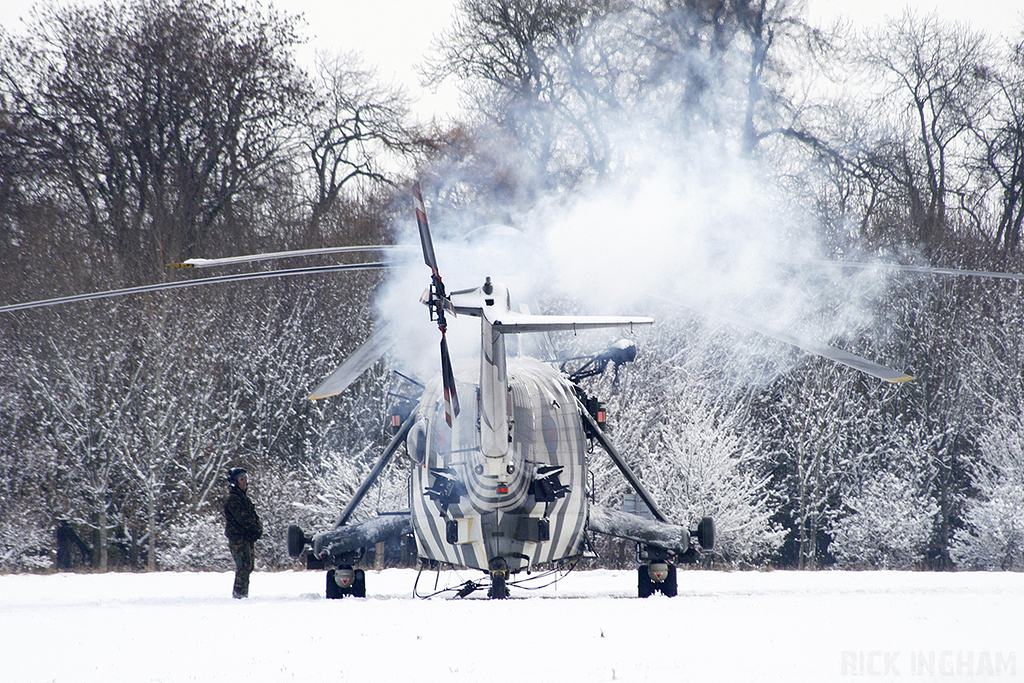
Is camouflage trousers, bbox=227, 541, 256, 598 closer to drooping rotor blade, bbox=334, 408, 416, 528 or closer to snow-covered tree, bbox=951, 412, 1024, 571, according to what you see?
drooping rotor blade, bbox=334, 408, 416, 528

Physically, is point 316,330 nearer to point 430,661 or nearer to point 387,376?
point 387,376

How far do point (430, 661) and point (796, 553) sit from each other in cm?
2463

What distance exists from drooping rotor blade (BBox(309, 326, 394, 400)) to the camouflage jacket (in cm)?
199

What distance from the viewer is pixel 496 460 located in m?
10.3

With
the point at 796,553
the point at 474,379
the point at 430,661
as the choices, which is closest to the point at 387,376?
the point at 796,553

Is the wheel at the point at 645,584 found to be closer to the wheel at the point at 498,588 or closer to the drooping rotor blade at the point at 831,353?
the wheel at the point at 498,588

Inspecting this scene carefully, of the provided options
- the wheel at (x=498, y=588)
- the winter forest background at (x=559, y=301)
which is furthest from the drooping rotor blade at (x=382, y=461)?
the winter forest background at (x=559, y=301)

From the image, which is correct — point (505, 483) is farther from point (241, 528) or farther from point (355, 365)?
point (241, 528)

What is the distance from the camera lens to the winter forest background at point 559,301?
2527 cm

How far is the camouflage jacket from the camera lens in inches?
514

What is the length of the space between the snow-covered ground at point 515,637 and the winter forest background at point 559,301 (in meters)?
12.7

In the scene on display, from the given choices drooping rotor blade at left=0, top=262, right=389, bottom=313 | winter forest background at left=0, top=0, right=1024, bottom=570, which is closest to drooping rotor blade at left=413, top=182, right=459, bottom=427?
drooping rotor blade at left=0, top=262, right=389, bottom=313

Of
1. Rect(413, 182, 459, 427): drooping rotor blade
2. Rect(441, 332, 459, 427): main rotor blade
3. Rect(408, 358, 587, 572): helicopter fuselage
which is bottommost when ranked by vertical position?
Rect(408, 358, 587, 572): helicopter fuselage

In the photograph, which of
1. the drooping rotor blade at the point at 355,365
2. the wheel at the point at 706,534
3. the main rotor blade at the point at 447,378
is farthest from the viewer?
the wheel at the point at 706,534
